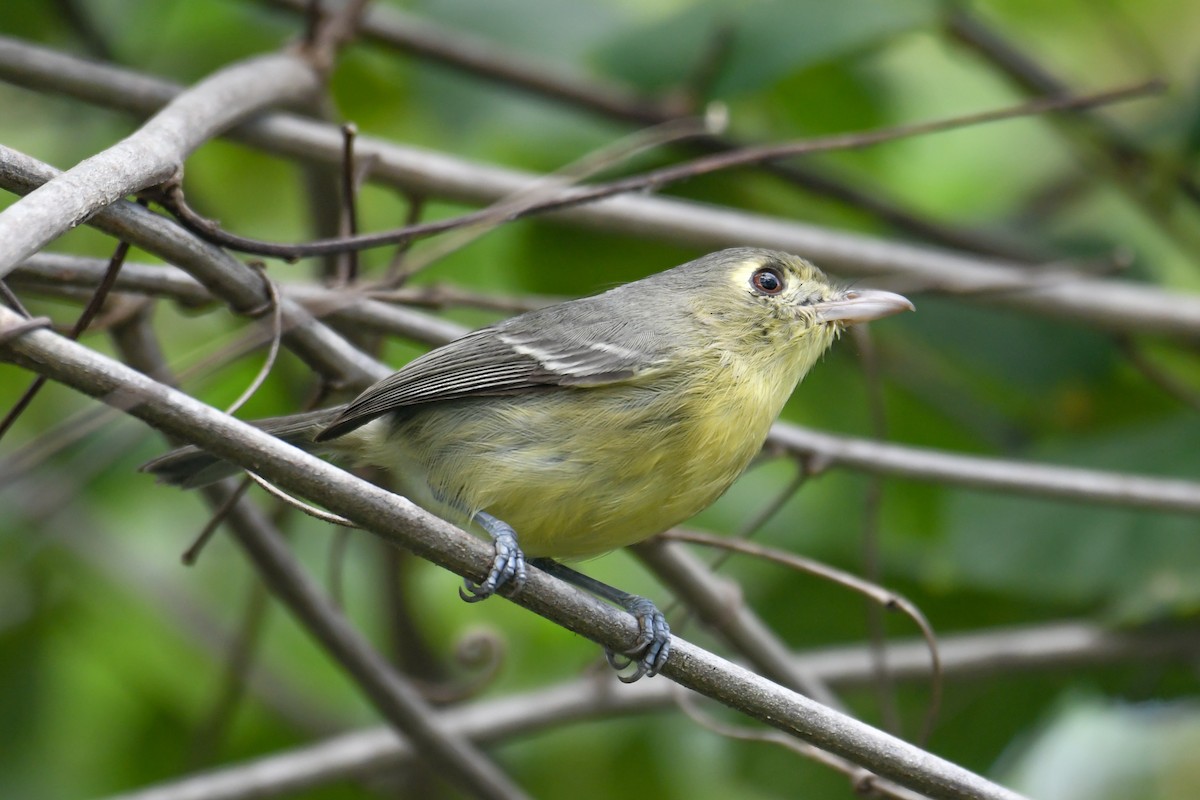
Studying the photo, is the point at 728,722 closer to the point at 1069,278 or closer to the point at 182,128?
the point at 1069,278

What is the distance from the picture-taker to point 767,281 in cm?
360

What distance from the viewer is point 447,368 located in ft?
10.4

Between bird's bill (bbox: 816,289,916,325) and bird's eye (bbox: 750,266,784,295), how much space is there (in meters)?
0.13

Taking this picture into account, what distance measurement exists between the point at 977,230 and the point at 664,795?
2.61 m

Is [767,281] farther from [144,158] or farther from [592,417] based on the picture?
[144,158]

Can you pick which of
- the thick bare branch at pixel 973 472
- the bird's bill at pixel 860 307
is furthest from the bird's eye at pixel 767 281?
the thick bare branch at pixel 973 472

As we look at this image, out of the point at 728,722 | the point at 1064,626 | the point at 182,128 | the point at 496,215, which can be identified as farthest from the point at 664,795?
the point at 182,128

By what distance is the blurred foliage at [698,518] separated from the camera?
4.54 metres

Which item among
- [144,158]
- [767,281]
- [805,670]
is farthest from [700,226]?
[144,158]

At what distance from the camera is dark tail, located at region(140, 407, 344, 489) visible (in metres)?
3.08

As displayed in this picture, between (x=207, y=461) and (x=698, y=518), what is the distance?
7.68 feet

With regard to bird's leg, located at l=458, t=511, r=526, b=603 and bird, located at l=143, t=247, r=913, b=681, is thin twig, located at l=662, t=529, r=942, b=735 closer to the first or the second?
bird, located at l=143, t=247, r=913, b=681

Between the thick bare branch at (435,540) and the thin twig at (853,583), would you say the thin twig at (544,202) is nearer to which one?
the thick bare branch at (435,540)

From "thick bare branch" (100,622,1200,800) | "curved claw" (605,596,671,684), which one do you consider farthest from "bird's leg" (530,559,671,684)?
"thick bare branch" (100,622,1200,800)
